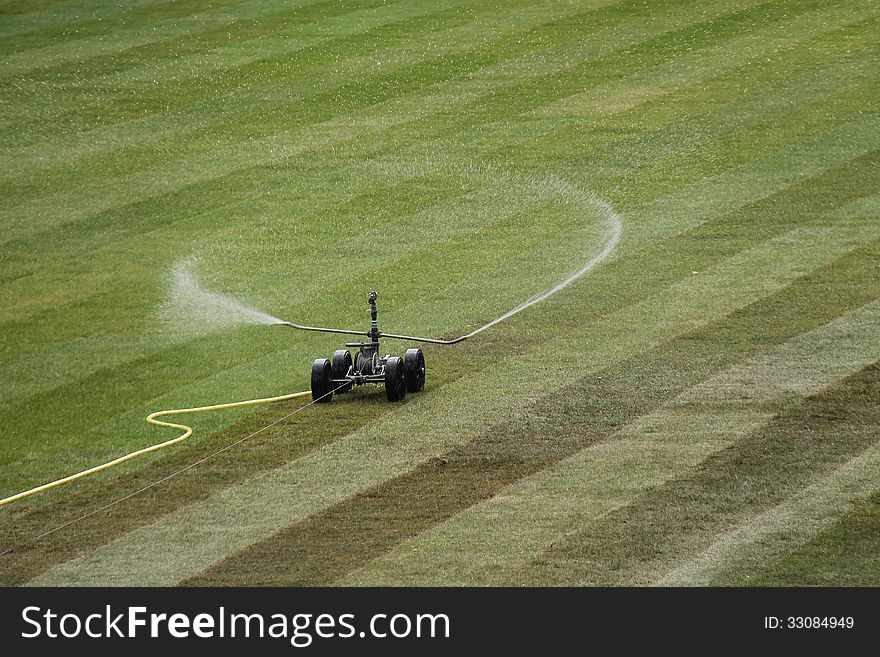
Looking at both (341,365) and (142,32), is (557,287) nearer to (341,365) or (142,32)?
(341,365)

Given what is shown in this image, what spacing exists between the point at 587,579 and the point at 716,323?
22.0 ft

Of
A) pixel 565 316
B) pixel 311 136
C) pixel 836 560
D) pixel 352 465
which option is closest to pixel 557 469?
pixel 352 465

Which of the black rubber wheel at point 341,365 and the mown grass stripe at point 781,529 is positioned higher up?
the black rubber wheel at point 341,365

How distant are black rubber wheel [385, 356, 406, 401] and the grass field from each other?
17 centimetres

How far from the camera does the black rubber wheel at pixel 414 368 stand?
45.7ft

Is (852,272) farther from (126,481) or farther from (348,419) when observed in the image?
(126,481)

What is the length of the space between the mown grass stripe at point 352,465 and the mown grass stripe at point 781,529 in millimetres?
3105

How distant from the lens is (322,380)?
1384 centimetres

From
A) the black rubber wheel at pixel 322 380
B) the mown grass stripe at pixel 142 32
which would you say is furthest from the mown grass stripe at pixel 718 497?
the mown grass stripe at pixel 142 32

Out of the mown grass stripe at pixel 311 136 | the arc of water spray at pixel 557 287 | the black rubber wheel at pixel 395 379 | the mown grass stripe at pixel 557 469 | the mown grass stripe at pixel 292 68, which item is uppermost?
the mown grass stripe at pixel 292 68

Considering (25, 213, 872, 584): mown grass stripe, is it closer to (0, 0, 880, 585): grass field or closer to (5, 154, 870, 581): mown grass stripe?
(0, 0, 880, 585): grass field

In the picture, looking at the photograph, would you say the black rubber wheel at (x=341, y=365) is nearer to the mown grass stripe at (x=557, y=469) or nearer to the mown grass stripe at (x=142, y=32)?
the mown grass stripe at (x=557, y=469)

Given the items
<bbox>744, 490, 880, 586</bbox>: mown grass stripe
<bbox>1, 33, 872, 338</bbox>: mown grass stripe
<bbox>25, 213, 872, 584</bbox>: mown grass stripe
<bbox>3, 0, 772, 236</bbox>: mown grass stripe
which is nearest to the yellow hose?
<bbox>25, 213, 872, 584</bbox>: mown grass stripe

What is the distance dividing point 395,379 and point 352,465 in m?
1.57
